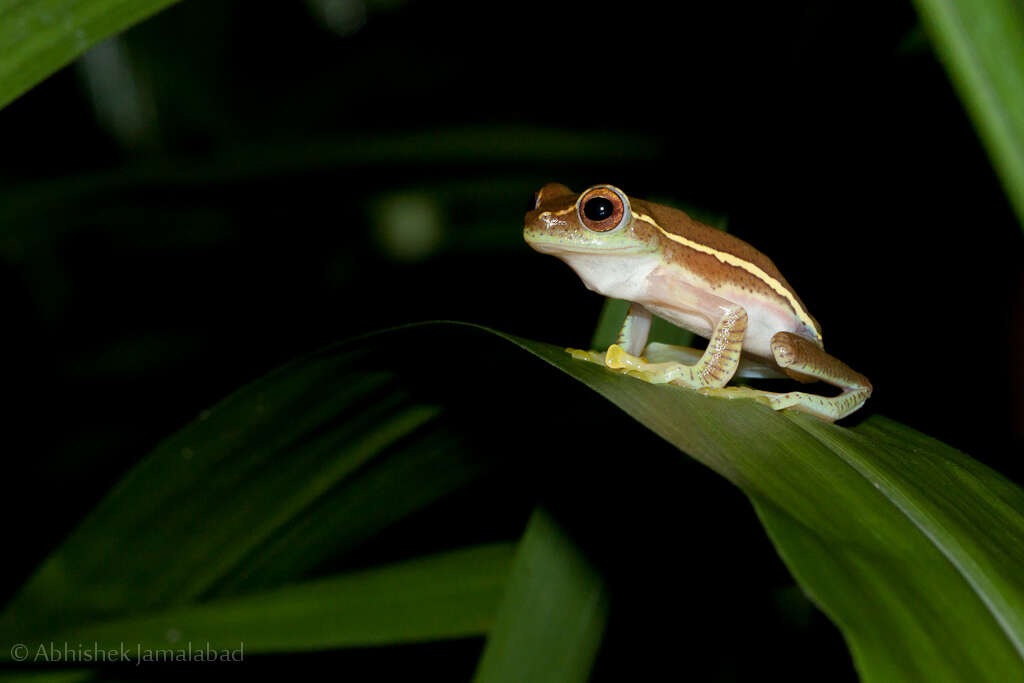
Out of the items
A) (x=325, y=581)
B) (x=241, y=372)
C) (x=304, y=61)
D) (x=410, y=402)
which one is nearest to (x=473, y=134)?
(x=410, y=402)

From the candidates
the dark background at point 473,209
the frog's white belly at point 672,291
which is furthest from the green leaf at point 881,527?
the frog's white belly at point 672,291

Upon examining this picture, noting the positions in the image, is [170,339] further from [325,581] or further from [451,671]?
[325,581]

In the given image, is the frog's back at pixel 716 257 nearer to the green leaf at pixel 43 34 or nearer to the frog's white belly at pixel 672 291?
the frog's white belly at pixel 672 291

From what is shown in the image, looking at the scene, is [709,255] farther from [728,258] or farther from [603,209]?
[603,209]

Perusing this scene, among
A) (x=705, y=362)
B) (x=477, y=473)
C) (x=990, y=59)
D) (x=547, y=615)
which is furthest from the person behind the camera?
(x=705, y=362)

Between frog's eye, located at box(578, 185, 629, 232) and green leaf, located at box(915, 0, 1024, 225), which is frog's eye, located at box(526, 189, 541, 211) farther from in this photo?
green leaf, located at box(915, 0, 1024, 225)

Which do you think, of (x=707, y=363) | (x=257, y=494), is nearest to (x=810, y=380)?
(x=707, y=363)

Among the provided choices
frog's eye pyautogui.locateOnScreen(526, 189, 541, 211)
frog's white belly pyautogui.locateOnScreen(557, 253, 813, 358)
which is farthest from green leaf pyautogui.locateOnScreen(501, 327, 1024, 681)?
frog's eye pyautogui.locateOnScreen(526, 189, 541, 211)
